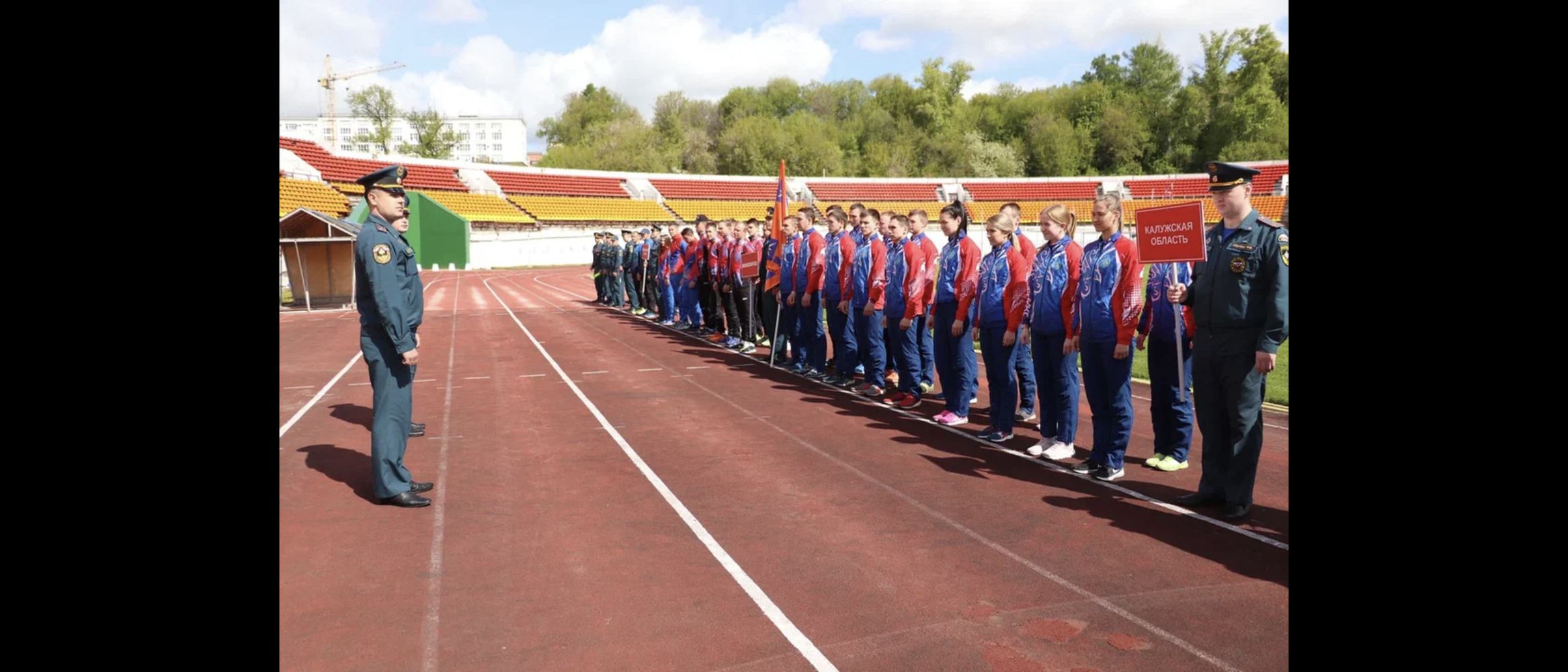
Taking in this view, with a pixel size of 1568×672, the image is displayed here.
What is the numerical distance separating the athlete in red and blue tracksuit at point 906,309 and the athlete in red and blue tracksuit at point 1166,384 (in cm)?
262

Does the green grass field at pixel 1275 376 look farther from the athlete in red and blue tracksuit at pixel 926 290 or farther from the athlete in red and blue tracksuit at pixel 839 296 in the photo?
the athlete in red and blue tracksuit at pixel 839 296

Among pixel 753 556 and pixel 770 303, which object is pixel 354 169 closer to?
pixel 770 303

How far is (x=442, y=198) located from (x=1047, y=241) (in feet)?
160

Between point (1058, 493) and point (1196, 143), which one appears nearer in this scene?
point (1058, 493)

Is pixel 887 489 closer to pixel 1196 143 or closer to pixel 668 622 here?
pixel 668 622

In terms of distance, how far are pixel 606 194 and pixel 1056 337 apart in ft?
189

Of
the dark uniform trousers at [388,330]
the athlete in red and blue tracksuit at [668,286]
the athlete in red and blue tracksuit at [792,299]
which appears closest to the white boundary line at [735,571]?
the dark uniform trousers at [388,330]

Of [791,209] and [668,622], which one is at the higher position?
[791,209]

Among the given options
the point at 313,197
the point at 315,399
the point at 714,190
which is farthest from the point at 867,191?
the point at 315,399

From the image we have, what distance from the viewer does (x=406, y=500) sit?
20.1ft

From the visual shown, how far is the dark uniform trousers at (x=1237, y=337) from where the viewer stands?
5.36 meters

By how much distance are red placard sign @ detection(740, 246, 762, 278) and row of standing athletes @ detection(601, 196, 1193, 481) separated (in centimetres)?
78
